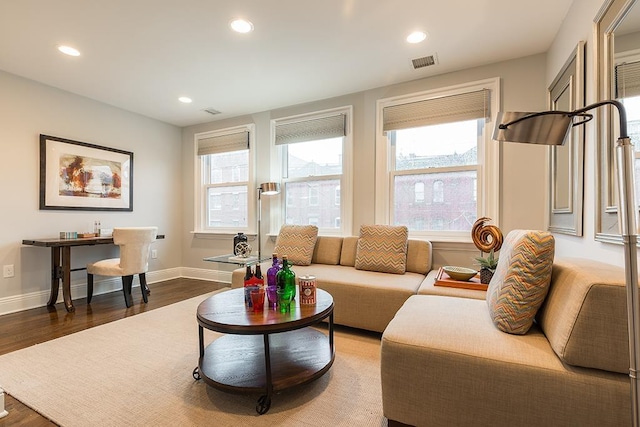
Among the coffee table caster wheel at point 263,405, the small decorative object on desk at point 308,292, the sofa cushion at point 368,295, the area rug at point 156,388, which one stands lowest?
the area rug at point 156,388

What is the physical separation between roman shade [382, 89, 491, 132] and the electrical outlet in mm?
4286

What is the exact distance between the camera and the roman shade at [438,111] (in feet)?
9.58

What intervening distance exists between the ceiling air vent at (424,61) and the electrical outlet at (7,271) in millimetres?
4637

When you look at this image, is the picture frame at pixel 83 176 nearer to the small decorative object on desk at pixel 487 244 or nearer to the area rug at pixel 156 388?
the area rug at pixel 156 388

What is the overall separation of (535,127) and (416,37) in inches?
70.9

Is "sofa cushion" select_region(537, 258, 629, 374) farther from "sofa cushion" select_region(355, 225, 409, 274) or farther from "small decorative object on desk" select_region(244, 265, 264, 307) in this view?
"sofa cushion" select_region(355, 225, 409, 274)

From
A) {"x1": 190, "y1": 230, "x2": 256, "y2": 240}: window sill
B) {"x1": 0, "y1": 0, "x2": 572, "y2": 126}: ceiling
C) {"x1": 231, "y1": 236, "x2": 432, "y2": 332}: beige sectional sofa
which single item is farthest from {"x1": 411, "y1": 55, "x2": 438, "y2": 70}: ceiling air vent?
{"x1": 190, "y1": 230, "x2": 256, "y2": 240}: window sill

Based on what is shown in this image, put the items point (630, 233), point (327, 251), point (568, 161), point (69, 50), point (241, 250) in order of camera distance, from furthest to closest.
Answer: point (241, 250) → point (327, 251) → point (69, 50) → point (568, 161) → point (630, 233)

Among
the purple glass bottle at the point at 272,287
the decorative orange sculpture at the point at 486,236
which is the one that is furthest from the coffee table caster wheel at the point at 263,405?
the decorative orange sculpture at the point at 486,236

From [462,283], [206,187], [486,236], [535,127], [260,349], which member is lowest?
[260,349]

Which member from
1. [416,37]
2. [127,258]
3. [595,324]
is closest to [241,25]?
[416,37]

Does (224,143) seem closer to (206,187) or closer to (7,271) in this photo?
(206,187)

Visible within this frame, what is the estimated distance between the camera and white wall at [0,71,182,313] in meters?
3.04

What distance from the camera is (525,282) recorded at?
1313 millimetres
